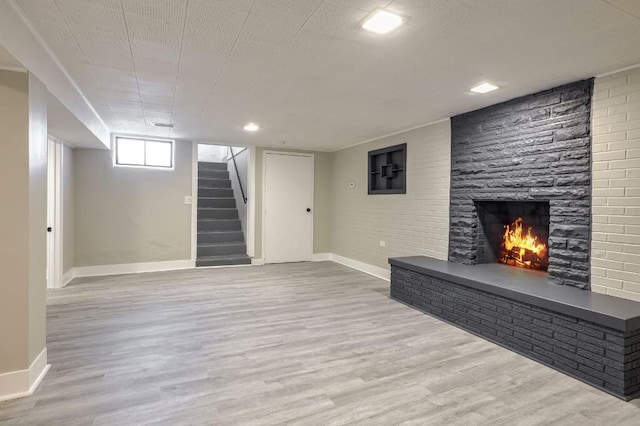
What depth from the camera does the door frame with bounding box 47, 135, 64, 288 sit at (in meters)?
4.70

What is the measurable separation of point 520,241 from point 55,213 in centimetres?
616

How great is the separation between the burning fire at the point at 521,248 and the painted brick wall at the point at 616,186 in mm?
961

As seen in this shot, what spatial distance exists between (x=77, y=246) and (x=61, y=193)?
113 centimetres

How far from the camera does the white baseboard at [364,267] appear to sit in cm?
571

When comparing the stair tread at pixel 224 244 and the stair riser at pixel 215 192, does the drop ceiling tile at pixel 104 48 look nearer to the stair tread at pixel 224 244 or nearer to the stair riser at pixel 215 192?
the stair tread at pixel 224 244

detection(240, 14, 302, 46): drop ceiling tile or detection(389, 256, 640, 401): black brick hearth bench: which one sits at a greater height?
detection(240, 14, 302, 46): drop ceiling tile

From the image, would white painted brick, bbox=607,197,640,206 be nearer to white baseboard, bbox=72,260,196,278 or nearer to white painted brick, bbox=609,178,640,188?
white painted brick, bbox=609,178,640,188

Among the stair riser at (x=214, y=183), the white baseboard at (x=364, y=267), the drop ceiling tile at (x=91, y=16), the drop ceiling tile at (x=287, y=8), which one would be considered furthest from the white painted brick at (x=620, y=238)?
the stair riser at (x=214, y=183)

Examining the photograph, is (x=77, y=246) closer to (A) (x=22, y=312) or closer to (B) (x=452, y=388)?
(A) (x=22, y=312)

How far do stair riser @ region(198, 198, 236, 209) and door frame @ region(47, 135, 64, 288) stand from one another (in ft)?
10.7

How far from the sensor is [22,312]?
7.22 ft

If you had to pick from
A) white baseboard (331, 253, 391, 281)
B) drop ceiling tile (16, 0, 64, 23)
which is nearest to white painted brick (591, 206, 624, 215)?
white baseboard (331, 253, 391, 281)

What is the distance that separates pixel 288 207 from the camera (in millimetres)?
7062

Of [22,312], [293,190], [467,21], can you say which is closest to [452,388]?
[467,21]
